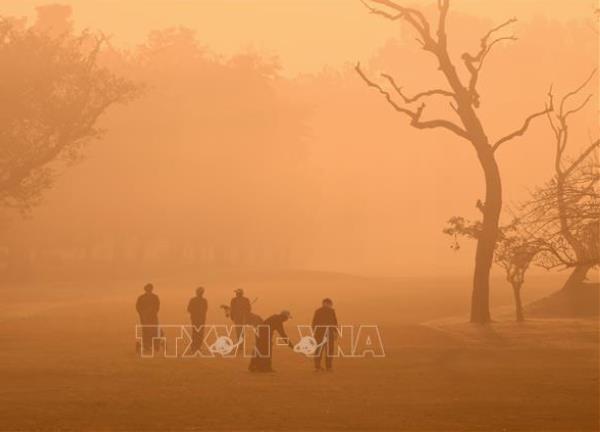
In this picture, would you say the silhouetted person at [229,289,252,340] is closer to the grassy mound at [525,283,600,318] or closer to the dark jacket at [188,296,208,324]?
the dark jacket at [188,296,208,324]

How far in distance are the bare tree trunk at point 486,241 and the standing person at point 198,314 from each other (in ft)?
42.8

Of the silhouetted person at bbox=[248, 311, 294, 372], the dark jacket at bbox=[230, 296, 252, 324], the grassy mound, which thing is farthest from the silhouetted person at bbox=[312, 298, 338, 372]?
the grassy mound

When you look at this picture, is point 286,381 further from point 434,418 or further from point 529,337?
point 529,337

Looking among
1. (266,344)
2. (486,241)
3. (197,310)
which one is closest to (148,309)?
(197,310)

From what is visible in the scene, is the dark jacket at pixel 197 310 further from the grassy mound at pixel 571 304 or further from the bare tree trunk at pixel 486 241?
the grassy mound at pixel 571 304

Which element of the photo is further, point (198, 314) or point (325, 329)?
point (198, 314)

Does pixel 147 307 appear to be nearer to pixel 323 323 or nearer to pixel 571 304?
pixel 323 323

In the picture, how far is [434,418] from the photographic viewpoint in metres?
21.6

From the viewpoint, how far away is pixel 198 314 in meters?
32.3

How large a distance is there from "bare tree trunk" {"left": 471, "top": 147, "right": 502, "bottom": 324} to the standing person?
13.0m

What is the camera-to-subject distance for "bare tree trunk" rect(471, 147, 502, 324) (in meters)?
42.8

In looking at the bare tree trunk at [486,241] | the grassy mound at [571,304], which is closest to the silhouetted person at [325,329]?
the bare tree trunk at [486,241]

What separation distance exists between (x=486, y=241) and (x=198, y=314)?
14054 millimetres

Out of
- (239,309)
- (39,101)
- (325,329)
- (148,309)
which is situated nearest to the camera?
(325,329)
